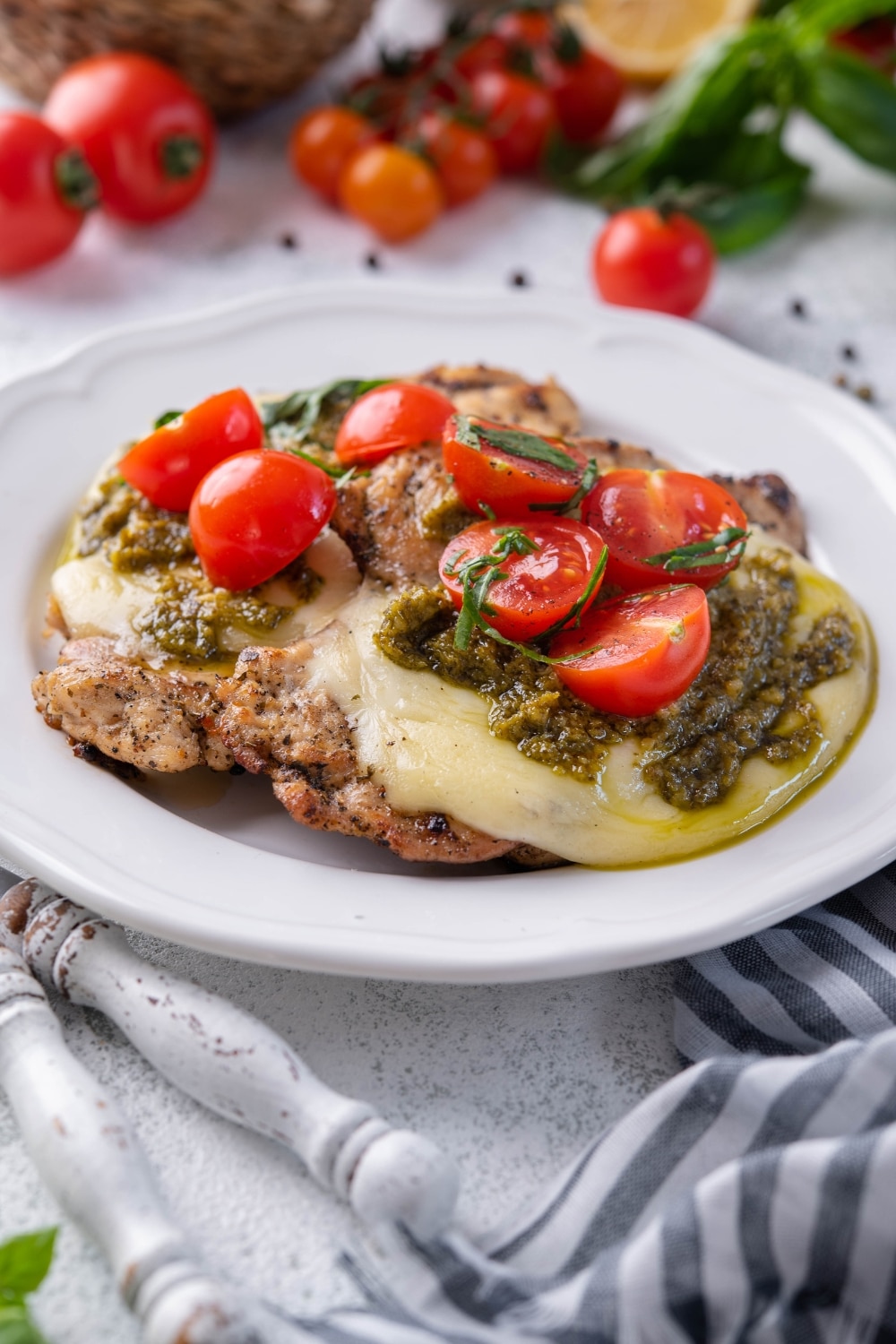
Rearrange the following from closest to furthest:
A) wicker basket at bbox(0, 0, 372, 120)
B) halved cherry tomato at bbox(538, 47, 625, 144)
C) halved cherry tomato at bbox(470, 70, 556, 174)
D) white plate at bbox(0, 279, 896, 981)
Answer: white plate at bbox(0, 279, 896, 981), wicker basket at bbox(0, 0, 372, 120), halved cherry tomato at bbox(470, 70, 556, 174), halved cherry tomato at bbox(538, 47, 625, 144)

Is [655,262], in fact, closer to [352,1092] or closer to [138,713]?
[138,713]

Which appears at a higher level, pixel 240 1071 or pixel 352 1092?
pixel 240 1071

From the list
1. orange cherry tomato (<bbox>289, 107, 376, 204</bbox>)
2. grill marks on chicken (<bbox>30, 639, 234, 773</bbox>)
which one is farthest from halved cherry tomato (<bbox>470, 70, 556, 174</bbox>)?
grill marks on chicken (<bbox>30, 639, 234, 773</bbox>)

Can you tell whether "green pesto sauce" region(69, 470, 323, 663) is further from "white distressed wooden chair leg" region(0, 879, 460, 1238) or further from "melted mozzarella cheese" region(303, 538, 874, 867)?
"white distressed wooden chair leg" region(0, 879, 460, 1238)

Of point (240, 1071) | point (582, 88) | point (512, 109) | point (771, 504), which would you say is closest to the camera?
point (240, 1071)

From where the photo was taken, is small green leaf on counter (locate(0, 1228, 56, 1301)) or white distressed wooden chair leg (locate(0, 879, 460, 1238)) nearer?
small green leaf on counter (locate(0, 1228, 56, 1301))

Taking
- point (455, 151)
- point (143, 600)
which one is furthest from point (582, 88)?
point (143, 600)
